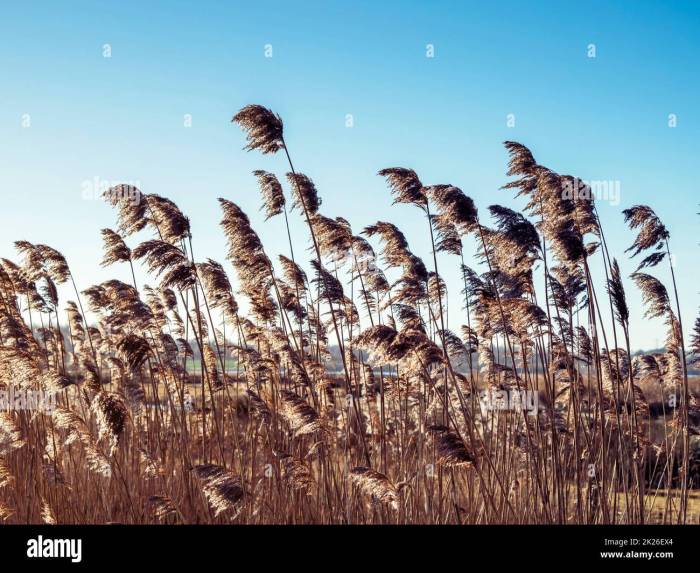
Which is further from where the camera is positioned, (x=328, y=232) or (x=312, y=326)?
(x=312, y=326)

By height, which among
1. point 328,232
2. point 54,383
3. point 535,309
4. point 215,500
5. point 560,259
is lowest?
point 215,500

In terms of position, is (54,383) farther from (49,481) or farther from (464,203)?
(464,203)

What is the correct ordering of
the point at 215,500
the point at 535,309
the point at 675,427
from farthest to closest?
the point at 675,427 → the point at 535,309 → the point at 215,500

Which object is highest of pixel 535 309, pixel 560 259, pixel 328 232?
pixel 328 232

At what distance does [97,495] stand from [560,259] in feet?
16.2

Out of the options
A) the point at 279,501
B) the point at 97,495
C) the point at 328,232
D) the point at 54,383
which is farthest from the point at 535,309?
the point at 97,495

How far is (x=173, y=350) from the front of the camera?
899cm

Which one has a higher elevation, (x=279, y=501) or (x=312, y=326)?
(x=312, y=326)

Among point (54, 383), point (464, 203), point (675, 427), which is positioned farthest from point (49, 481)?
point (675, 427)

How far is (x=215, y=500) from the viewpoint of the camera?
4887 mm
